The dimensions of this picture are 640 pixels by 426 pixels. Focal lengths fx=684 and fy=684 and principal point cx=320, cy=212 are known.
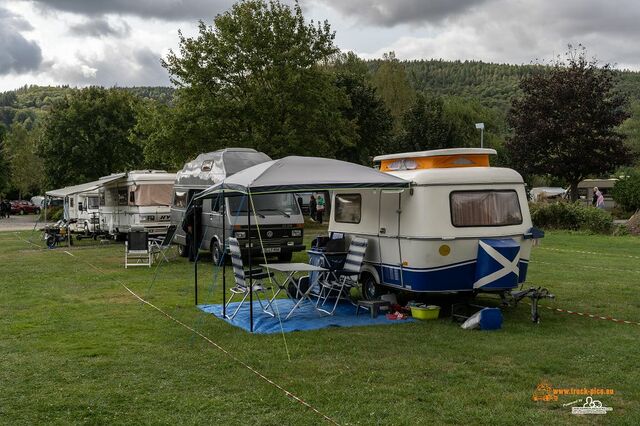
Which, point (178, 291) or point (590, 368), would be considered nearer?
point (590, 368)

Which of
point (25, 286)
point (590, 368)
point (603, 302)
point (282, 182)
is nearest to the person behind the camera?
point (590, 368)

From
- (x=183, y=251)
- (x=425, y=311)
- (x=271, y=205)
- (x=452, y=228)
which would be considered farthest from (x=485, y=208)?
(x=183, y=251)

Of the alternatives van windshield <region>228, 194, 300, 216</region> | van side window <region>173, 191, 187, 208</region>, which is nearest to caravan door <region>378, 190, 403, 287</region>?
van windshield <region>228, 194, 300, 216</region>

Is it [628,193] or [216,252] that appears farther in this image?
[628,193]

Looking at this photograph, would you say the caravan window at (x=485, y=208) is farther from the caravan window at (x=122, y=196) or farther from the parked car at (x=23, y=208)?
the parked car at (x=23, y=208)

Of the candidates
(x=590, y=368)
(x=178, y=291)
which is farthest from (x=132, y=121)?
(x=590, y=368)

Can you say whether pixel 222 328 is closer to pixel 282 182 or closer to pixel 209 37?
pixel 282 182

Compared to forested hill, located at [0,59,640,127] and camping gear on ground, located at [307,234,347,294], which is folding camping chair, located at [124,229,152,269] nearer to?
camping gear on ground, located at [307,234,347,294]

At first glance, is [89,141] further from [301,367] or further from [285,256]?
[301,367]

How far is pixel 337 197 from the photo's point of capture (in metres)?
11.9

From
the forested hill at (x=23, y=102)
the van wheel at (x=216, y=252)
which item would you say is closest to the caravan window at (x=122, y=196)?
the van wheel at (x=216, y=252)

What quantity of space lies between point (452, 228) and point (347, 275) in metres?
1.93

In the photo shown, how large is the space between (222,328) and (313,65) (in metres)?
21.3

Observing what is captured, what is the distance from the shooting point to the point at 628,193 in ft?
115
